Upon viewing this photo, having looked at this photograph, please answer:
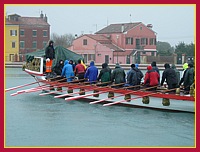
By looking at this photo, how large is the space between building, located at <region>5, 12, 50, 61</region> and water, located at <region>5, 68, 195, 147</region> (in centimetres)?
4407

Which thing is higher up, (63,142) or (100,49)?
(100,49)

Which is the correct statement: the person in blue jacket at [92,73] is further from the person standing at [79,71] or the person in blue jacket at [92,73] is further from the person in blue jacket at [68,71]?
the person in blue jacket at [68,71]

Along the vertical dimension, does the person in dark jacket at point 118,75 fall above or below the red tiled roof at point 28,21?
below

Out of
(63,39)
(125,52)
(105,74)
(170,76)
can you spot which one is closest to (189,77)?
(170,76)

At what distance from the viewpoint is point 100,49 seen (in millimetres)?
56875

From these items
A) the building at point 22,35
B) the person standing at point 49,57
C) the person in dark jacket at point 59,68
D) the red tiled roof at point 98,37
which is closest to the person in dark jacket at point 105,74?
the person in dark jacket at point 59,68

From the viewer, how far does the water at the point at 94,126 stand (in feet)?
36.9

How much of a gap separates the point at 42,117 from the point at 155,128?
12.4 ft

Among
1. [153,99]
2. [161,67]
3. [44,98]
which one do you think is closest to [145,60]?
[161,67]

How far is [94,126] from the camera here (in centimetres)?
1308

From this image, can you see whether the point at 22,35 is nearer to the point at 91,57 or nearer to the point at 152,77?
the point at 91,57

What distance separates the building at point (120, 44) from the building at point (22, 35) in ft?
16.6

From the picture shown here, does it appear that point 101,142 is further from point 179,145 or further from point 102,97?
point 102,97

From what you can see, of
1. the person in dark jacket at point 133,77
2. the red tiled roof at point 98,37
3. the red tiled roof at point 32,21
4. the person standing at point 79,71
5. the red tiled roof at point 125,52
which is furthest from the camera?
the red tiled roof at point 32,21
